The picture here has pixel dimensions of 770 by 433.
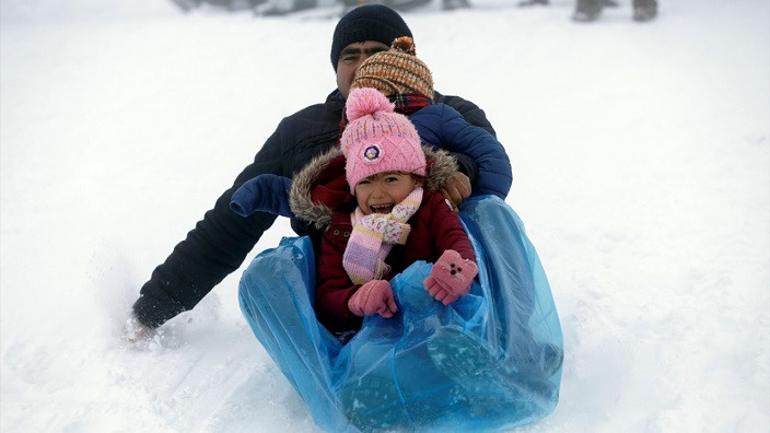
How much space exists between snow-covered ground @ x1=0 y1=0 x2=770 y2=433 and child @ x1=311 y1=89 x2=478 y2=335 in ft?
1.23

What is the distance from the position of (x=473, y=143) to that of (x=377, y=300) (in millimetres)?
730

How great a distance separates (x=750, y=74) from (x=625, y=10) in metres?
2.35

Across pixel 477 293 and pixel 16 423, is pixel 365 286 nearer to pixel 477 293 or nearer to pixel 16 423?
pixel 477 293

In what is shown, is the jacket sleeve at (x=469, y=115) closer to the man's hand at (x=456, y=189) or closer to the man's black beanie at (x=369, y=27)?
the man's hand at (x=456, y=189)

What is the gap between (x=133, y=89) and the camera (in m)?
6.09

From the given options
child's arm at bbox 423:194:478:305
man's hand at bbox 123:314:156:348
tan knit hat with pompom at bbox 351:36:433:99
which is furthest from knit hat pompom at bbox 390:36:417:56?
man's hand at bbox 123:314:156:348

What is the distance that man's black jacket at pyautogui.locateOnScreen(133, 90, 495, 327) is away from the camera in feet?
8.38

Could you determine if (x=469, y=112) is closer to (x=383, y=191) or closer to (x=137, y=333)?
(x=383, y=191)

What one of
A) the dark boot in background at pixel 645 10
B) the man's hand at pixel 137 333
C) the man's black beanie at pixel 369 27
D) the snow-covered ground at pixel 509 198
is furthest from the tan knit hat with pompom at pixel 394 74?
the dark boot in background at pixel 645 10

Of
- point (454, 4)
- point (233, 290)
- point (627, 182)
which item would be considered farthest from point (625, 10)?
point (233, 290)

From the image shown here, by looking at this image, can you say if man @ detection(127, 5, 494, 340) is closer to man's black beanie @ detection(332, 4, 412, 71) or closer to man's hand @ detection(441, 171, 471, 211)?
man's black beanie @ detection(332, 4, 412, 71)

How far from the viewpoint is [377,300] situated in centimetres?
167

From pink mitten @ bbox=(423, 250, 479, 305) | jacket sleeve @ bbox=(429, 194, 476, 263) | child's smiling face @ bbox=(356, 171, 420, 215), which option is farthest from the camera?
child's smiling face @ bbox=(356, 171, 420, 215)

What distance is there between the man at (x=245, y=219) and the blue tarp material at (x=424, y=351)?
669mm
